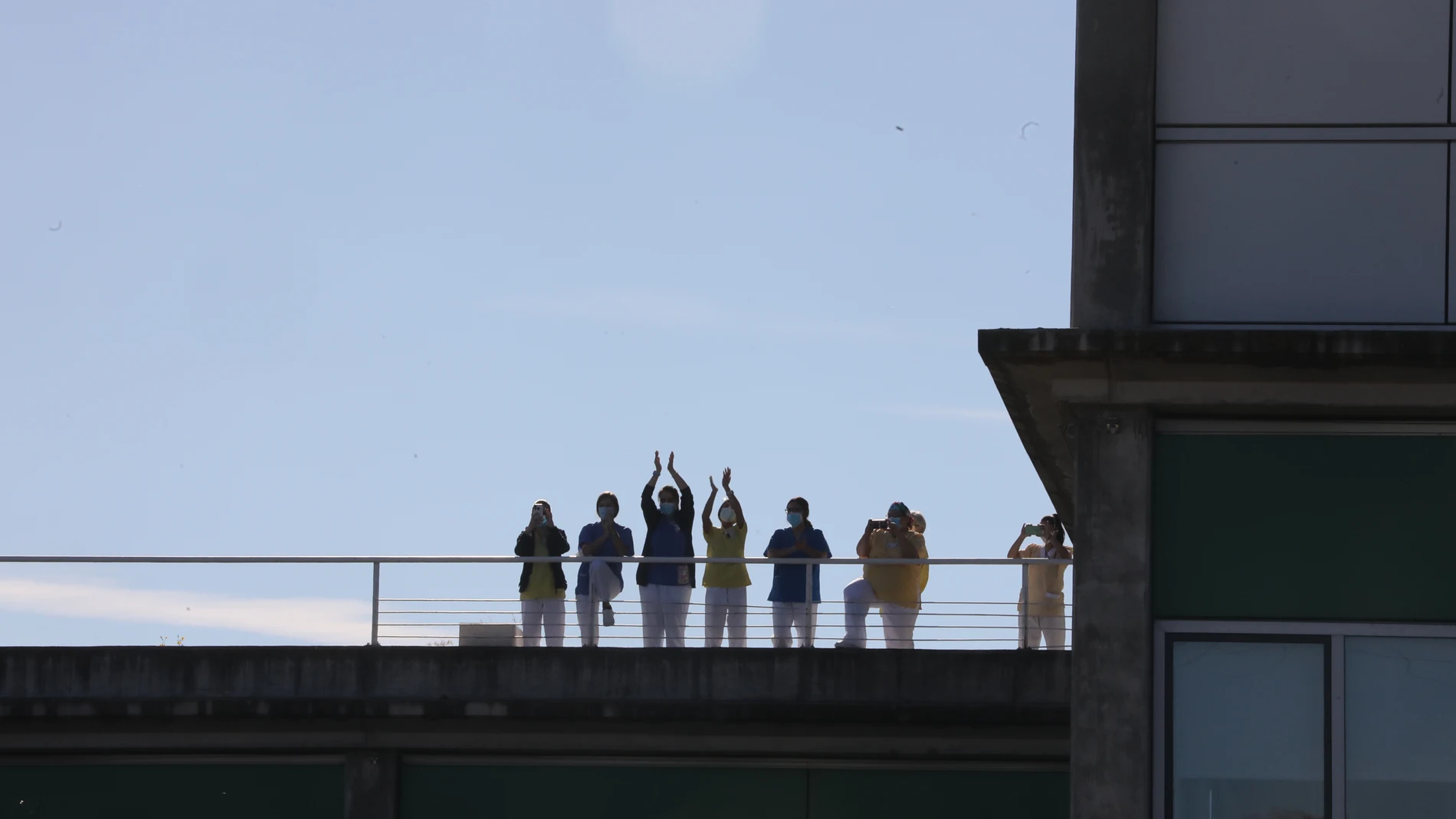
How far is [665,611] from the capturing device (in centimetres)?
1497

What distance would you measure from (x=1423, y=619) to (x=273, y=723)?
9011 mm

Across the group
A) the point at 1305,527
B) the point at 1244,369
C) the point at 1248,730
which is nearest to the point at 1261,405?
the point at 1244,369

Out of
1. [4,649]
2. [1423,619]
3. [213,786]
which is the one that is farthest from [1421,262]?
[4,649]

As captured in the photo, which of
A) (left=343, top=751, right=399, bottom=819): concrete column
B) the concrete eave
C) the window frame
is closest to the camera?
the concrete eave

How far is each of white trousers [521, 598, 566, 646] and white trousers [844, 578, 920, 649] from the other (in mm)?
2306

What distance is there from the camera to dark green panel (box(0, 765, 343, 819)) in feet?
Answer: 48.5

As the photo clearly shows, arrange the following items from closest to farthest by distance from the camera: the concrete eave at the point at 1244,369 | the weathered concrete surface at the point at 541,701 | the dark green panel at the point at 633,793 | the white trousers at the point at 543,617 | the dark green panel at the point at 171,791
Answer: the concrete eave at the point at 1244,369 → the weathered concrete surface at the point at 541,701 → the dark green panel at the point at 633,793 → the dark green panel at the point at 171,791 → the white trousers at the point at 543,617

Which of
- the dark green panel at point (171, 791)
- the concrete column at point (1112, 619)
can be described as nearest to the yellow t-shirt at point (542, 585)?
the dark green panel at point (171, 791)

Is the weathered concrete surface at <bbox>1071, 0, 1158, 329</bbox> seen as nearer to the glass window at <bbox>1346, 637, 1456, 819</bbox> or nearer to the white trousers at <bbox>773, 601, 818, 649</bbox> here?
the glass window at <bbox>1346, 637, 1456, 819</bbox>

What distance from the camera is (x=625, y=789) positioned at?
14.6 m

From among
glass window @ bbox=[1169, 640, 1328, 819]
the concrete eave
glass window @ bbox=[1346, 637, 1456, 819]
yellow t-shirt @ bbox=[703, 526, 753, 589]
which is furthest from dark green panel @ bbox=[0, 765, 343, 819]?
glass window @ bbox=[1346, 637, 1456, 819]

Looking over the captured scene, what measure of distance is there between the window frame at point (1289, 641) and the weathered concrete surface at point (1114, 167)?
1.63m

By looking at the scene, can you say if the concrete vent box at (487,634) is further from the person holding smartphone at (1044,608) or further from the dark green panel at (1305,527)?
the dark green panel at (1305,527)

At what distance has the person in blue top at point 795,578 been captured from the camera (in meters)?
14.7
